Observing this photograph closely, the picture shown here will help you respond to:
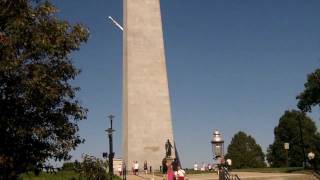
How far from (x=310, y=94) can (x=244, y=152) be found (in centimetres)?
4708

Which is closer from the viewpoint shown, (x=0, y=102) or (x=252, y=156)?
(x=0, y=102)

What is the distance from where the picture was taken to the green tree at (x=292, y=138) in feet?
254

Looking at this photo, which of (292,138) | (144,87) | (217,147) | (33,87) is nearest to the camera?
(33,87)

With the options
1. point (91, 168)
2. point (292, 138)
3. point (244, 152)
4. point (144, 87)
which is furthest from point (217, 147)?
point (244, 152)

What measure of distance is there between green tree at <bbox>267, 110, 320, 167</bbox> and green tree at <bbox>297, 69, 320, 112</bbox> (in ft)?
115

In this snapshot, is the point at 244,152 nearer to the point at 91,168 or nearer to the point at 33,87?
the point at 91,168

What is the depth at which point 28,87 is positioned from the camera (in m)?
15.3

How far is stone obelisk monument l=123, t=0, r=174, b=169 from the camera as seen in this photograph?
4756cm

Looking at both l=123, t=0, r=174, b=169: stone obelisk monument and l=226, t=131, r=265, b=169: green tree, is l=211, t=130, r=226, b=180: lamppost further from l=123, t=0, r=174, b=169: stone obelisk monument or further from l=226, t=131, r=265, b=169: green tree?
l=226, t=131, r=265, b=169: green tree

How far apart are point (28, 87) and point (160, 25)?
3502cm

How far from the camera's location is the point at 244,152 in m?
87.7

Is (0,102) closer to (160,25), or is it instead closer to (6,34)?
(6,34)

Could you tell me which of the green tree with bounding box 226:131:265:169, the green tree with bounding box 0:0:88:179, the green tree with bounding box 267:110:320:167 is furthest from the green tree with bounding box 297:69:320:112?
the green tree with bounding box 226:131:265:169

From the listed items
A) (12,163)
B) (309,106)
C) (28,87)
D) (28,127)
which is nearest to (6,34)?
(28,87)
